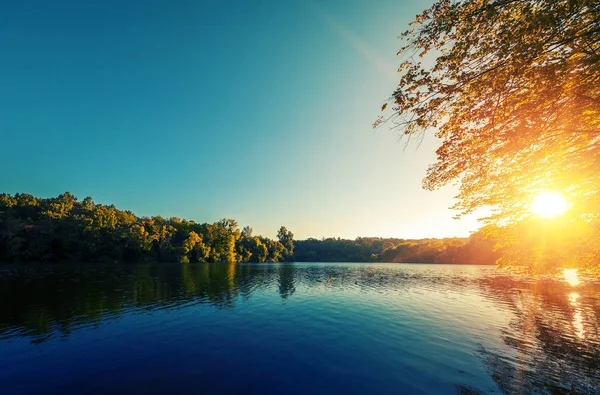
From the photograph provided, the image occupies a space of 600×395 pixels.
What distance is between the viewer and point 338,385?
11.4m

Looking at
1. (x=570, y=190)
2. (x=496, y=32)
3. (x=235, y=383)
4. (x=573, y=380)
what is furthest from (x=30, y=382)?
(x=570, y=190)

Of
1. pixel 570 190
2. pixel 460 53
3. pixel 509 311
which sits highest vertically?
pixel 460 53

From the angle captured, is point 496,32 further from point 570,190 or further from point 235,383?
point 235,383

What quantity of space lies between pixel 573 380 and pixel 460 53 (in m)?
16.7

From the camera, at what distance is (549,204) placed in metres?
17.2

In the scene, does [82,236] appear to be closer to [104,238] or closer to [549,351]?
[104,238]

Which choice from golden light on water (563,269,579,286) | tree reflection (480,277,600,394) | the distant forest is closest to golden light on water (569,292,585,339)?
tree reflection (480,277,600,394)

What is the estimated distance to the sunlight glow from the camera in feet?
53.0

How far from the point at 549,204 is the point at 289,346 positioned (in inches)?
792

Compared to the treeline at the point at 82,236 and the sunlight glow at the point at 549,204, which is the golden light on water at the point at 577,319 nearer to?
the sunlight glow at the point at 549,204

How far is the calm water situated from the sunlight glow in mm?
9005

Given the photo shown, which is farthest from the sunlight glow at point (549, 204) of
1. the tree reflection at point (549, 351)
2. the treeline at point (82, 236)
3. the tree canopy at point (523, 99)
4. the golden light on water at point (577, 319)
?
the treeline at point (82, 236)

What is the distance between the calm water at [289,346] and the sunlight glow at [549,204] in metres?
9.01

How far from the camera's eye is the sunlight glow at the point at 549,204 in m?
16.2
